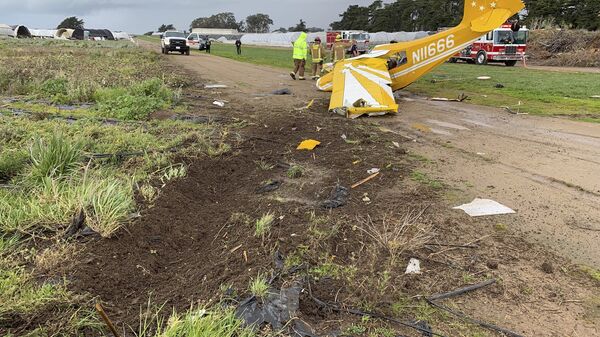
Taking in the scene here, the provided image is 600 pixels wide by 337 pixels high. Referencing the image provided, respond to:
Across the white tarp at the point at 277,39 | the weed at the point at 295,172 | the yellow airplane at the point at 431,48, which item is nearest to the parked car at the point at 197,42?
the white tarp at the point at 277,39

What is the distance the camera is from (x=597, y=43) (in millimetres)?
34500

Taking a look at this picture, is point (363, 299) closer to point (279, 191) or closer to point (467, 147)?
point (279, 191)

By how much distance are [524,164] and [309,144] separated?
333 cm

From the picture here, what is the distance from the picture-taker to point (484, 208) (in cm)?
477

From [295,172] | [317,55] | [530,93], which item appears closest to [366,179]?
[295,172]

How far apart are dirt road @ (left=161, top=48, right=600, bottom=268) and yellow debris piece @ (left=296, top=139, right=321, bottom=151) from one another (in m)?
1.63

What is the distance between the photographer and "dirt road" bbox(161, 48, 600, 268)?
14.2ft

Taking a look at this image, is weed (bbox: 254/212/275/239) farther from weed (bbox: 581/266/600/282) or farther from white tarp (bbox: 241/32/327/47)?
white tarp (bbox: 241/32/327/47)

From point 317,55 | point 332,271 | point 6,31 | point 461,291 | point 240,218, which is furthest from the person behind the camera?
point 6,31

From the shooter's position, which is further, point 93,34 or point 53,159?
point 93,34

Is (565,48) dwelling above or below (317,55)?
above

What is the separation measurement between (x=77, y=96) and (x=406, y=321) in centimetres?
1091

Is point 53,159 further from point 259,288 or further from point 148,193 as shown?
point 259,288

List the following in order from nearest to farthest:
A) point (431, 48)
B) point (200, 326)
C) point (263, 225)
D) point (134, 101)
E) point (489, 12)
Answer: point (200, 326)
point (263, 225)
point (134, 101)
point (489, 12)
point (431, 48)
